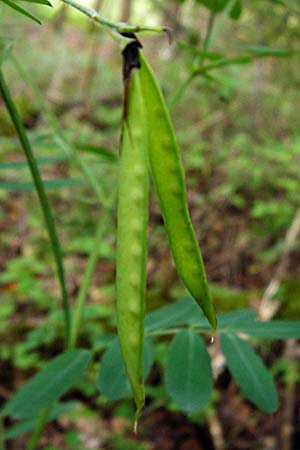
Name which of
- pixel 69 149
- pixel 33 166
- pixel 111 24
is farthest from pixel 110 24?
pixel 69 149

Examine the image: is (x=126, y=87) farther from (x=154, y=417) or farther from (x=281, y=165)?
(x=281, y=165)

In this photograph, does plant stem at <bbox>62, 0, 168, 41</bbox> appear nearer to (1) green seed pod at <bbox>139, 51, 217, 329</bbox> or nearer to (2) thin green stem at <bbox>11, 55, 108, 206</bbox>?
(1) green seed pod at <bbox>139, 51, 217, 329</bbox>

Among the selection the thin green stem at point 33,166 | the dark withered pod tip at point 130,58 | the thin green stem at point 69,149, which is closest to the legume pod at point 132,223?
the dark withered pod tip at point 130,58

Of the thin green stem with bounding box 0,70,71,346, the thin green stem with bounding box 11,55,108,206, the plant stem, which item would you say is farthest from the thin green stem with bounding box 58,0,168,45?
the thin green stem with bounding box 11,55,108,206

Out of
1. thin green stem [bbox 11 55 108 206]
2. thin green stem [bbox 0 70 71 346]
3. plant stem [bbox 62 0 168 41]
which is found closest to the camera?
plant stem [bbox 62 0 168 41]

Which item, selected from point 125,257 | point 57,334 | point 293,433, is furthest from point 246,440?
point 125,257

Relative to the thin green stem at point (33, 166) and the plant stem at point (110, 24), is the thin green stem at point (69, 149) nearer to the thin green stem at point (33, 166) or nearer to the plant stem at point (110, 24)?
the thin green stem at point (33, 166)
